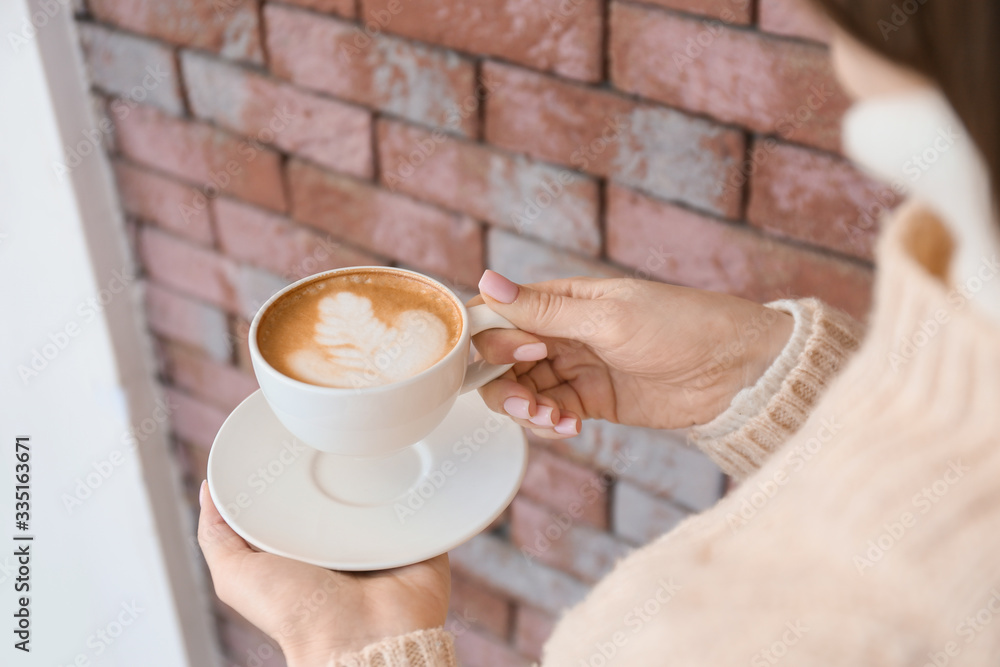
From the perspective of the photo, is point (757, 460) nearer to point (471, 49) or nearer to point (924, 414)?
point (924, 414)

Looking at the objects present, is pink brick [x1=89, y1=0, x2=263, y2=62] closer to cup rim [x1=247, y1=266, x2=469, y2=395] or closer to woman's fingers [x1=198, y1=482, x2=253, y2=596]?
cup rim [x1=247, y1=266, x2=469, y2=395]

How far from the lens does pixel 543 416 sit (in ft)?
2.12

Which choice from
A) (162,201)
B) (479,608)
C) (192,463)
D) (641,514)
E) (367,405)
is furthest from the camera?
(192,463)

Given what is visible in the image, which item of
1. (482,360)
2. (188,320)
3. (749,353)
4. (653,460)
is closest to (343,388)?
(482,360)

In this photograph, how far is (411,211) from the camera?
82 cm

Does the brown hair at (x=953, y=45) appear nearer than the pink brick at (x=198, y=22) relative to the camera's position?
Yes

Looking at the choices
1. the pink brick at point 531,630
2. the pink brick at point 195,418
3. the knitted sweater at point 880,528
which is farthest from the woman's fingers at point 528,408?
the pink brick at point 195,418

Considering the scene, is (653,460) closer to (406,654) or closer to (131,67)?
(406,654)

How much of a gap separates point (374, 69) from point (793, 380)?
43cm

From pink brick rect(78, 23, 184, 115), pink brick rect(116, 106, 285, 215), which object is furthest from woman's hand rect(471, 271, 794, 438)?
pink brick rect(78, 23, 184, 115)

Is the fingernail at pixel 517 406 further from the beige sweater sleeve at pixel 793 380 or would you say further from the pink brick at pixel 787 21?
the pink brick at pixel 787 21

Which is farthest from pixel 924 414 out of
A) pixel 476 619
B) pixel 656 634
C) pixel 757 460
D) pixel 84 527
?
pixel 84 527

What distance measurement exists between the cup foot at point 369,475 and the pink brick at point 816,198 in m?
0.30

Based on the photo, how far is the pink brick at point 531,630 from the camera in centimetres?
104
